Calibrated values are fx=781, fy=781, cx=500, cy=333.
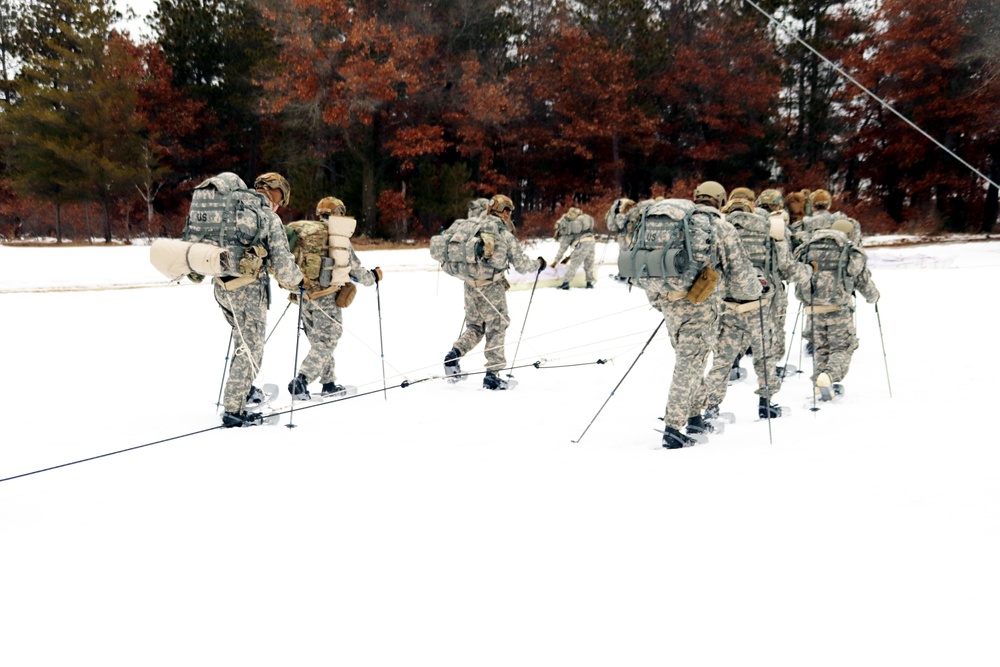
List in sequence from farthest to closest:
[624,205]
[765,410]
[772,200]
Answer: [624,205] → [772,200] → [765,410]

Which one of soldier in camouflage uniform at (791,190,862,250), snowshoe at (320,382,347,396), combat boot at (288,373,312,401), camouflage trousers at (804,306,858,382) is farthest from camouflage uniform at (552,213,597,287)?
combat boot at (288,373,312,401)

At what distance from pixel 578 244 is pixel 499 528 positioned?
1339 cm

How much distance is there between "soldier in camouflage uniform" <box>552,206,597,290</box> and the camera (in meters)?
17.3

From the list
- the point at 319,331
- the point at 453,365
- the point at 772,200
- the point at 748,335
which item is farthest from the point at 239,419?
the point at 772,200

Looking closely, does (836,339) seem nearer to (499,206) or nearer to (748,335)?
(748,335)

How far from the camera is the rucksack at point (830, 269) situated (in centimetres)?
786

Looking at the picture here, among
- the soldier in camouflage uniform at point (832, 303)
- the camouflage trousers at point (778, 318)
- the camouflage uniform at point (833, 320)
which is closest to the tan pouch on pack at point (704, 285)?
the camouflage trousers at point (778, 318)

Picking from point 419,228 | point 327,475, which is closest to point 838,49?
point 419,228

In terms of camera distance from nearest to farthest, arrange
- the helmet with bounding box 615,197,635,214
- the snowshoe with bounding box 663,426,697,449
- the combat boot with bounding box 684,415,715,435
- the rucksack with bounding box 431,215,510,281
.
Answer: the snowshoe with bounding box 663,426,697,449 < the combat boot with bounding box 684,415,715,435 < the rucksack with bounding box 431,215,510,281 < the helmet with bounding box 615,197,635,214

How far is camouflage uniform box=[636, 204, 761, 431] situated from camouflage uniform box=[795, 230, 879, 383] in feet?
7.08

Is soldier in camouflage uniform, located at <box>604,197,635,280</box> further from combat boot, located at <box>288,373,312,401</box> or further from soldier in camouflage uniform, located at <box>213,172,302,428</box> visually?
soldier in camouflage uniform, located at <box>213,172,302,428</box>

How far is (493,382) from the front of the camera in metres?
8.66

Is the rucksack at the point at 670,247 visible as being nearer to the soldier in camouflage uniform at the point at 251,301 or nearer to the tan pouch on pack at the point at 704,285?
the tan pouch on pack at the point at 704,285

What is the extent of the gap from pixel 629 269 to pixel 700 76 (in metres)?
28.5
